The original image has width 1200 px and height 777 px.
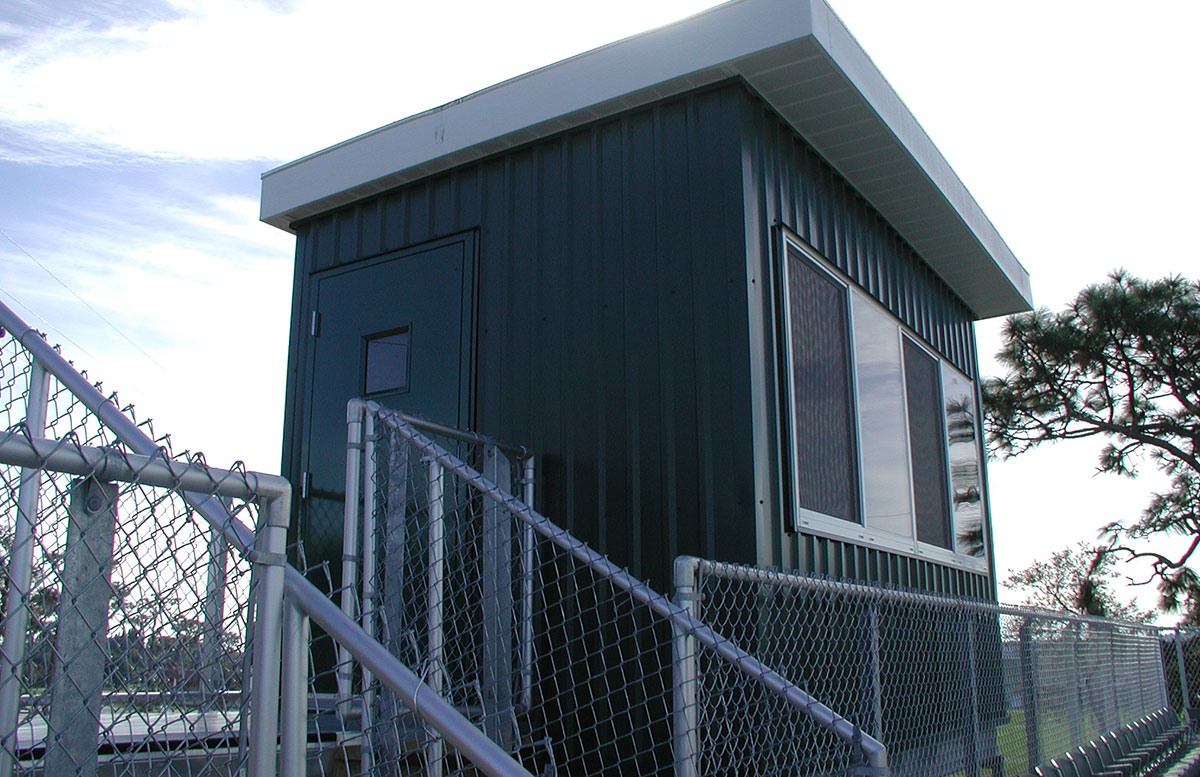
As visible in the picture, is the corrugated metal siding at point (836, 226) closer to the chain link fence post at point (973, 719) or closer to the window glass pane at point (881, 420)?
the window glass pane at point (881, 420)

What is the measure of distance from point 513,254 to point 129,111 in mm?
6664

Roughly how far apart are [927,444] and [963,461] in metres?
0.97

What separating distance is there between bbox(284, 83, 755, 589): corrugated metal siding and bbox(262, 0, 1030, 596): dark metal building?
1 centimetres

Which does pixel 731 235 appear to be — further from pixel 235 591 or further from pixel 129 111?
pixel 129 111

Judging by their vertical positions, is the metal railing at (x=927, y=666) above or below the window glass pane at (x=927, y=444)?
below

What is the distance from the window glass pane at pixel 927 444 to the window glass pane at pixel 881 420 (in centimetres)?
24

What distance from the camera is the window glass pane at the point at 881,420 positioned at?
224 inches

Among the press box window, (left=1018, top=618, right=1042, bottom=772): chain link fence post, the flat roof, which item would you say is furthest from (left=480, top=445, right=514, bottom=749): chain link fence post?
(left=1018, top=618, right=1042, bottom=772): chain link fence post

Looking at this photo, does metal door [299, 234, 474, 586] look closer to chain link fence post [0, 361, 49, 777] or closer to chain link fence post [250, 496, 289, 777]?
chain link fence post [0, 361, 49, 777]

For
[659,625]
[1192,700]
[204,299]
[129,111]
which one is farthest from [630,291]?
[204,299]

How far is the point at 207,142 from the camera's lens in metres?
10.7

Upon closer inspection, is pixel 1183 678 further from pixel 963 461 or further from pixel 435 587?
pixel 435 587

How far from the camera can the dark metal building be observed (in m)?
4.54

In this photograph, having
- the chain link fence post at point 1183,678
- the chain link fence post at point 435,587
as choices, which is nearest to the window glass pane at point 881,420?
the chain link fence post at point 435,587
